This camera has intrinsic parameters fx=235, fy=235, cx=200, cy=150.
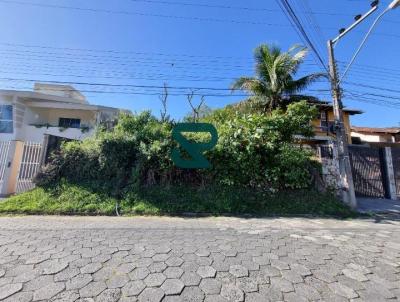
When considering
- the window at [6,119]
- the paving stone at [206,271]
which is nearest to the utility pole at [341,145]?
the paving stone at [206,271]

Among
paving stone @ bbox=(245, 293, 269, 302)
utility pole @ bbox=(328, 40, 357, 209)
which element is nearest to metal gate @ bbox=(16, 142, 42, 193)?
paving stone @ bbox=(245, 293, 269, 302)

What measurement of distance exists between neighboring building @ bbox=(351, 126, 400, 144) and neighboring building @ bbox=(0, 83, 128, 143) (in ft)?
63.9

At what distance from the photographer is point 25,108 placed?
15.4 meters

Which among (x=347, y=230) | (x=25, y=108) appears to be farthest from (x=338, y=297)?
(x=25, y=108)

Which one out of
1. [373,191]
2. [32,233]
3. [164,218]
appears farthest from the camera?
[373,191]

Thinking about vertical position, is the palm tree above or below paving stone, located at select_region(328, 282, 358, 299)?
above

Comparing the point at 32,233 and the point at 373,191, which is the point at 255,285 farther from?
the point at 373,191

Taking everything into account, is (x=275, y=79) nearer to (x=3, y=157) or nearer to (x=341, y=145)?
(x=341, y=145)

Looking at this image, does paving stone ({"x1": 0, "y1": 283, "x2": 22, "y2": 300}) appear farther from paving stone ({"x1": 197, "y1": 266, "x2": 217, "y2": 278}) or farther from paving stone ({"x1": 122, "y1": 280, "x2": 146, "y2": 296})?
paving stone ({"x1": 197, "y1": 266, "x2": 217, "y2": 278})

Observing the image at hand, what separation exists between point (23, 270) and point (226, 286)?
8.42 feet

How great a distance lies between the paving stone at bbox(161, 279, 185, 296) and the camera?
8.43 ft

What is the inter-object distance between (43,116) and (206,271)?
18287 mm

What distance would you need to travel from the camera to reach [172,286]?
2688mm

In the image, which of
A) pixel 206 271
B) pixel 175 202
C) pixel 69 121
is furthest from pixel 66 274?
pixel 69 121
